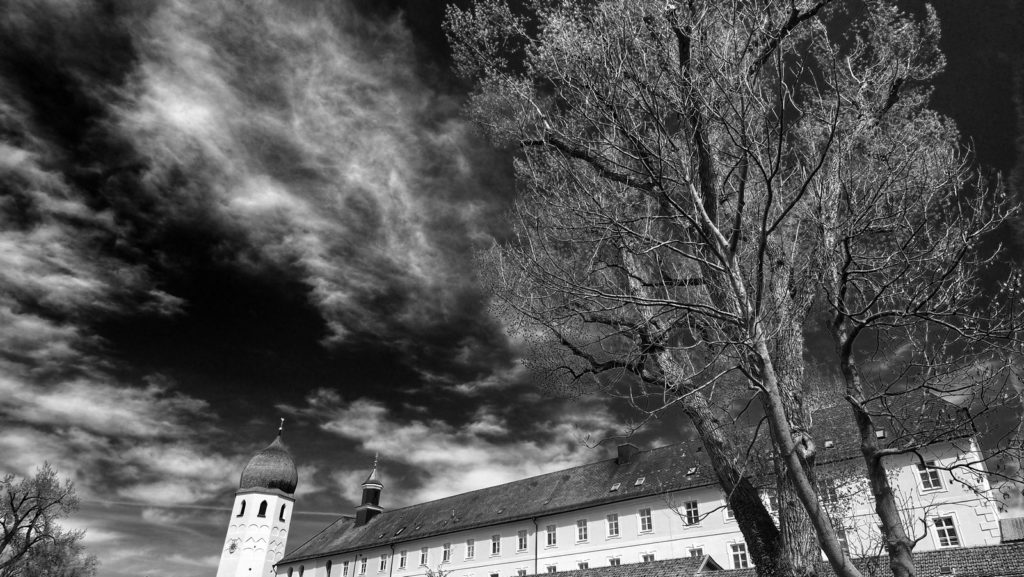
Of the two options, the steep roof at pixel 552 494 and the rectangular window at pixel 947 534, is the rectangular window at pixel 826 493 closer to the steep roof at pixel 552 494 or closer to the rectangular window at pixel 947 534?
the steep roof at pixel 552 494

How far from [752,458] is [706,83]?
5880 mm

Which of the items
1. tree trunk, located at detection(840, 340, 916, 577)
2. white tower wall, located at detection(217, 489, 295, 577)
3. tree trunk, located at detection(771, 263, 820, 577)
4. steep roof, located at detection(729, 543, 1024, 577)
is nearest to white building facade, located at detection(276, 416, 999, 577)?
steep roof, located at detection(729, 543, 1024, 577)

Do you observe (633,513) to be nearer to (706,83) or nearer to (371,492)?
(706,83)

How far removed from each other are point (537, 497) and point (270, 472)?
40029mm

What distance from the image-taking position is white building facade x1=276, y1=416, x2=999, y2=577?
944 inches

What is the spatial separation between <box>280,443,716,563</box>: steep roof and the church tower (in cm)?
520

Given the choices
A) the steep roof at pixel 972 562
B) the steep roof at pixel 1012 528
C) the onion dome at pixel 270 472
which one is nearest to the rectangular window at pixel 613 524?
the steep roof at pixel 972 562

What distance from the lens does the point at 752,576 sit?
20766mm

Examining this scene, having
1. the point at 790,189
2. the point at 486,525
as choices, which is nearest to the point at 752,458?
the point at 790,189

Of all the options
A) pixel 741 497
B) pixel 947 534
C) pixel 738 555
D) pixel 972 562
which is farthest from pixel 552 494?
pixel 741 497

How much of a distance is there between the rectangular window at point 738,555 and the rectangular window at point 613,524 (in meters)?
7.35

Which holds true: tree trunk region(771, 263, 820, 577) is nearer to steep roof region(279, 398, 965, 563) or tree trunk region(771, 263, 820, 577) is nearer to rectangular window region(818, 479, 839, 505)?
Answer: rectangular window region(818, 479, 839, 505)

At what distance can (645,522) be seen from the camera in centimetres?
3266

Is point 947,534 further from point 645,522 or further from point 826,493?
point 826,493
